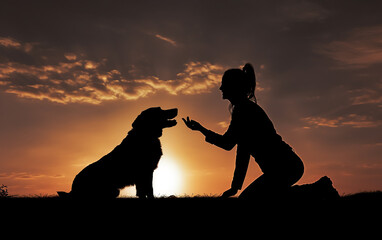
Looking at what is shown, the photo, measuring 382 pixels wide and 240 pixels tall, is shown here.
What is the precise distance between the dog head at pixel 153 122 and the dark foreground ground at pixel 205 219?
110 inches

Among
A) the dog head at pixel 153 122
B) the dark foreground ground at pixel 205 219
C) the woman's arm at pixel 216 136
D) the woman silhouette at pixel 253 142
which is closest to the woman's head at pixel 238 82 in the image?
the woman silhouette at pixel 253 142

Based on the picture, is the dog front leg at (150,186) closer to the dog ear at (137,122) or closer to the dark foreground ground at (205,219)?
the dog ear at (137,122)

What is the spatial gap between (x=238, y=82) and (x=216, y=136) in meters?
0.90

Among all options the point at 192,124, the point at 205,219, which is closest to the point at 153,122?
the point at 192,124

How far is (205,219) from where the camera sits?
4867 mm

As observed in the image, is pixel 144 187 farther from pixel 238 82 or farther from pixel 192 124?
pixel 238 82

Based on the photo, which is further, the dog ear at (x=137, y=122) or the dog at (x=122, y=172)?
the dog ear at (x=137, y=122)

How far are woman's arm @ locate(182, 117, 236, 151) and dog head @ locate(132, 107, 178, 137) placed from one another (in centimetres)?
281

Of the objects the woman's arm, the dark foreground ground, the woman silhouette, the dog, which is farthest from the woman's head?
the dog

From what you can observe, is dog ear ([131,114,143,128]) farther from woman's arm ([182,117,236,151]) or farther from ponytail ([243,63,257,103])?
ponytail ([243,63,257,103])

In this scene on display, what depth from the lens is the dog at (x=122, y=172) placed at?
24.9ft

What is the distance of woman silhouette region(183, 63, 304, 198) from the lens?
17.1 feet

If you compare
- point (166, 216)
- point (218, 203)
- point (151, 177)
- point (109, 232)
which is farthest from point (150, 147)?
point (109, 232)

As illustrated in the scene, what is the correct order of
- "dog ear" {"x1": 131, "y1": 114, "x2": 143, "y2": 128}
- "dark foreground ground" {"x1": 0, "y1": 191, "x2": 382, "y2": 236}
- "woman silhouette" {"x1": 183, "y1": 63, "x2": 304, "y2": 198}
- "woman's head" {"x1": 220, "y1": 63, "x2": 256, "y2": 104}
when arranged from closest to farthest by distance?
1. "dark foreground ground" {"x1": 0, "y1": 191, "x2": 382, "y2": 236}
2. "woman silhouette" {"x1": 183, "y1": 63, "x2": 304, "y2": 198}
3. "woman's head" {"x1": 220, "y1": 63, "x2": 256, "y2": 104}
4. "dog ear" {"x1": 131, "y1": 114, "x2": 143, "y2": 128}
